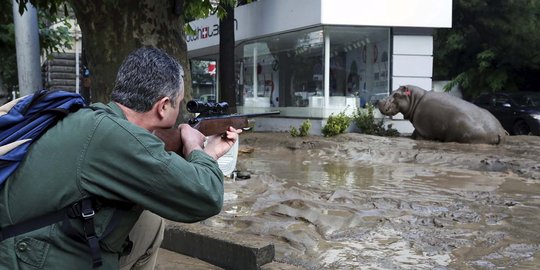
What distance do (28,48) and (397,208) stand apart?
17.5ft

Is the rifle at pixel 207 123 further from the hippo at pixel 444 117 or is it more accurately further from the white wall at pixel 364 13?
the white wall at pixel 364 13

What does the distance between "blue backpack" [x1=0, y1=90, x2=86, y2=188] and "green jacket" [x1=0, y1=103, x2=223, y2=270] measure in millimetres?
28

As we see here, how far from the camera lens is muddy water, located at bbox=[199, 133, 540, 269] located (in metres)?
4.72

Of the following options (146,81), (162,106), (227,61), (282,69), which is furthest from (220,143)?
(282,69)

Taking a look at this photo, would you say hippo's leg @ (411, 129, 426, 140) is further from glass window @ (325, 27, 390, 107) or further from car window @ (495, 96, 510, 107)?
car window @ (495, 96, 510, 107)

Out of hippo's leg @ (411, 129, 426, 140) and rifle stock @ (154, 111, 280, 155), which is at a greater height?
rifle stock @ (154, 111, 280, 155)

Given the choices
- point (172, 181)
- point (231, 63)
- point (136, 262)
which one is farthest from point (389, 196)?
point (231, 63)

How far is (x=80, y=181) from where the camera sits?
191 cm

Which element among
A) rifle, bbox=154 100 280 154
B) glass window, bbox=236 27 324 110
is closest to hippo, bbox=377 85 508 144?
glass window, bbox=236 27 324 110

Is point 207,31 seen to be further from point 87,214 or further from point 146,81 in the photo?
point 87,214

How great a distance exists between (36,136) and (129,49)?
3109mm

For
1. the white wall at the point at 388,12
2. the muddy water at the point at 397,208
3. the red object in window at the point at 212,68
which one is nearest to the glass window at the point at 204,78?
the red object in window at the point at 212,68

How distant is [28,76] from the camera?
777 centimetres

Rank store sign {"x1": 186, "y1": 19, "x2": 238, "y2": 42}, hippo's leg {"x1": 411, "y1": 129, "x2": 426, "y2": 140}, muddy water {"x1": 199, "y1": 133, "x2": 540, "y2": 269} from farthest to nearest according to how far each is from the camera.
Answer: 1. store sign {"x1": 186, "y1": 19, "x2": 238, "y2": 42}
2. hippo's leg {"x1": 411, "y1": 129, "x2": 426, "y2": 140}
3. muddy water {"x1": 199, "y1": 133, "x2": 540, "y2": 269}
